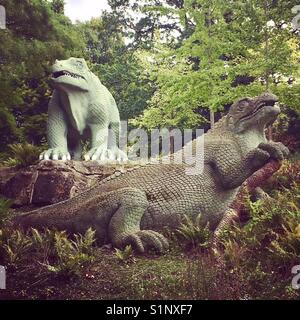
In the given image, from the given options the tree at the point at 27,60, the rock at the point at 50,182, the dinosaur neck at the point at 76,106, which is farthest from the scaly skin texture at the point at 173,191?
the tree at the point at 27,60

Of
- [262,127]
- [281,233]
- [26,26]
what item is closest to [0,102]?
[26,26]

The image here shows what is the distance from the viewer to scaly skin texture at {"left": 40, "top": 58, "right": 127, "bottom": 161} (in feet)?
24.5

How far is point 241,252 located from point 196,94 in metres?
8.43

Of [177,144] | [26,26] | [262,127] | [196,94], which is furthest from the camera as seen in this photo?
[177,144]

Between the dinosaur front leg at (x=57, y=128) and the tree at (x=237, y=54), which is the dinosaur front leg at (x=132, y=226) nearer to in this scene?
the dinosaur front leg at (x=57, y=128)

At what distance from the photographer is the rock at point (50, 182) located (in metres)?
6.93

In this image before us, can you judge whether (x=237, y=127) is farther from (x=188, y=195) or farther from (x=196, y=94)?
(x=196, y=94)

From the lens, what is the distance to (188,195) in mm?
5875

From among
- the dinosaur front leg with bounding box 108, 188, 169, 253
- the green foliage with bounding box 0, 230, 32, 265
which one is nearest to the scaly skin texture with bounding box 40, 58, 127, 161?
the green foliage with bounding box 0, 230, 32, 265

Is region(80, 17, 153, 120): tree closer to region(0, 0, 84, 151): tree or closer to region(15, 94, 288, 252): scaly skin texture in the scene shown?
region(0, 0, 84, 151): tree

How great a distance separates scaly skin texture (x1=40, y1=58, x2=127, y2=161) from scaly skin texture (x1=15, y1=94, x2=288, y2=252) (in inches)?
69.7

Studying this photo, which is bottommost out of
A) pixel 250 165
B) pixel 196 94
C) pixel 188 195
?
pixel 188 195

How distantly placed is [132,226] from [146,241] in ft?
0.94

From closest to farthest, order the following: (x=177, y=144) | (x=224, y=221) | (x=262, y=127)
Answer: (x=224, y=221)
(x=262, y=127)
(x=177, y=144)
